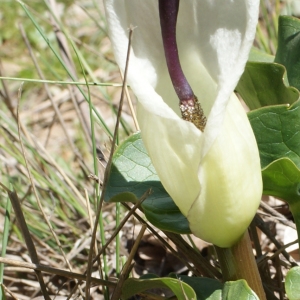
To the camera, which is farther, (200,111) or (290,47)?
(290,47)

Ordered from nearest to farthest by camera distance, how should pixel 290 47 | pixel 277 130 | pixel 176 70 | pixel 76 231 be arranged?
1. pixel 176 70
2. pixel 277 130
3. pixel 290 47
4. pixel 76 231

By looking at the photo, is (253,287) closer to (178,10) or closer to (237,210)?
(237,210)

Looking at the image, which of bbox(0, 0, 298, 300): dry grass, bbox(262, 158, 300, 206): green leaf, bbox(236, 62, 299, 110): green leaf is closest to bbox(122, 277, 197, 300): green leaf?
bbox(0, 0, 298, 300): dry grass

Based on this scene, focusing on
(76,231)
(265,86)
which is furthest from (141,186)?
(76,231)

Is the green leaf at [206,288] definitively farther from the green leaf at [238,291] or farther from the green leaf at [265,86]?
the green leaf at [265,86]

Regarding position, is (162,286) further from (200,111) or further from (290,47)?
(290,47)

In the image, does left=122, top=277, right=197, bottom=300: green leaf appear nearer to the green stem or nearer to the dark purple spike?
the green stem
